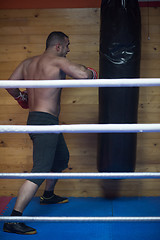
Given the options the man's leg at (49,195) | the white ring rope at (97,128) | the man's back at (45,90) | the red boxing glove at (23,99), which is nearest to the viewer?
the white ring rope at (97,128)

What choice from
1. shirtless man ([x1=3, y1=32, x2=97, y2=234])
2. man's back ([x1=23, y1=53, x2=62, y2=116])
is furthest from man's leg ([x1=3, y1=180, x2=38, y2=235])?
man's back ([x1=23, y1=53, x2=62, y2=116])

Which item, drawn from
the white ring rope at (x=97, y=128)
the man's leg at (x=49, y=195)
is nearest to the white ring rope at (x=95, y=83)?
the white ring rope at (x=97, y=128)

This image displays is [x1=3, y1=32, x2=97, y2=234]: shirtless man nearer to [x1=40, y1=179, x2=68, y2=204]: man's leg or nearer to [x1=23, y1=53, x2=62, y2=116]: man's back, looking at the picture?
[x1=23, y1=53, x2=62, y2=116]: man's back

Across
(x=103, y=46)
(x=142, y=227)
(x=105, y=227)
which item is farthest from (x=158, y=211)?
(x=103, y=46)

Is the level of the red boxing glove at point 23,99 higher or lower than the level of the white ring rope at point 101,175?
higher

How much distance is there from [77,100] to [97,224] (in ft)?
3.85

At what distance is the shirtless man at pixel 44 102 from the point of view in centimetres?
184

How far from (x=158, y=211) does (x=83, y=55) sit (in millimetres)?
1529

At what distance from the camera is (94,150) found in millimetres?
2723

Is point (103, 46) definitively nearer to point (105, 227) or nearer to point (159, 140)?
point (159, 140)

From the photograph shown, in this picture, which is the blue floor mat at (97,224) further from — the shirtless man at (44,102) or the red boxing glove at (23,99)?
the red boxing glove at (23,99)

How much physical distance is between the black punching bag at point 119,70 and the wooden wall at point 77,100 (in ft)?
1.37

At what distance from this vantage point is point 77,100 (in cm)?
270

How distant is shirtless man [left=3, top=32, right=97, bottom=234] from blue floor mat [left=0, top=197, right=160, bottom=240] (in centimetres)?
15
